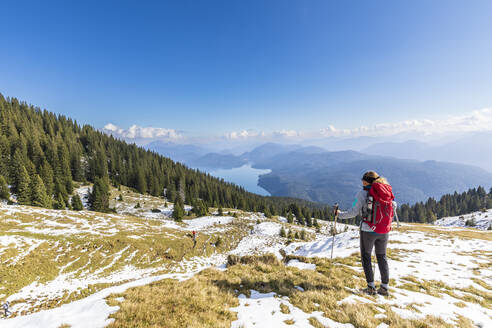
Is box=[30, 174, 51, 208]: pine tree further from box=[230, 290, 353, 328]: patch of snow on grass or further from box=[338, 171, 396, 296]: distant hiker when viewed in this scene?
box=[338, 171, 396, 296]: distant hiker

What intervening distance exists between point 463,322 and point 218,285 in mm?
7051

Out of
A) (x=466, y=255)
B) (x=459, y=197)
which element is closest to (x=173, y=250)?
(x=466, y=255)

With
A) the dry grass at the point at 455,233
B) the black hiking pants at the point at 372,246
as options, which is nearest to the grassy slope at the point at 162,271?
the black hiking pants at the point at 372,246

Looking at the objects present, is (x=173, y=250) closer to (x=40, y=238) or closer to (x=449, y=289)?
(x=40, y=238)

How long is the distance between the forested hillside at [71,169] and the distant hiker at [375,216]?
54.0 metres

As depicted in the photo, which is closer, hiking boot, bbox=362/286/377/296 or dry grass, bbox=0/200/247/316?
hiking boot, bbox=362/286/377/296

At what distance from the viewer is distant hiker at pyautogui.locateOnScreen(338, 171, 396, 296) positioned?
5121mm

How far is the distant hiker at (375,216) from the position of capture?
512 cm

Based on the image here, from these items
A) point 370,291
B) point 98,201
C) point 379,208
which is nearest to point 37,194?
point 98,201

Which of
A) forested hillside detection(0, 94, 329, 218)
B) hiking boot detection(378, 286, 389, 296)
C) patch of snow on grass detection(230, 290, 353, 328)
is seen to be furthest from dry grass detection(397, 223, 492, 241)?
forested hillside detection(0, 94, 329, 218)

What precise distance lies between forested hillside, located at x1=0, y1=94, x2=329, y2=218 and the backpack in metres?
54.6

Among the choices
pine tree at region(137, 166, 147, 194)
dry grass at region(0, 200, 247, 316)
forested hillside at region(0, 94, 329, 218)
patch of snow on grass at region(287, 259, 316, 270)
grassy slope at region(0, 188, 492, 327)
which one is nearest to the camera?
grassy slope at region(0, 188, 492, 327)

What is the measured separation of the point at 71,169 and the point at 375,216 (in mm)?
89486

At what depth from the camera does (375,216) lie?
516 cm
